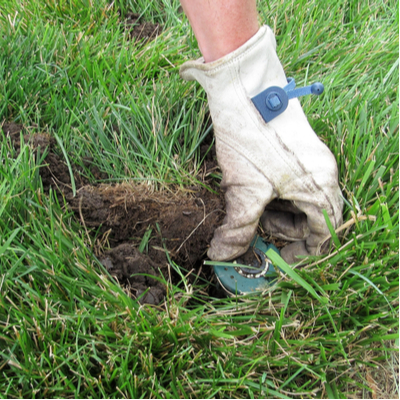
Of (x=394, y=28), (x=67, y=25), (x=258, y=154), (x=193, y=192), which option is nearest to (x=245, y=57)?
(x=258, y=154)

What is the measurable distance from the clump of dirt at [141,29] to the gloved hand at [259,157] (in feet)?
3.38

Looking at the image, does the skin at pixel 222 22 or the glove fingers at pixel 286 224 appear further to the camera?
the glove fingers at pixel 286 224

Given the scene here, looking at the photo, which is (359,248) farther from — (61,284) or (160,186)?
(61,284)

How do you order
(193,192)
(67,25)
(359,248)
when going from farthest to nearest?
(67,25) → (193,192) → (359,248)

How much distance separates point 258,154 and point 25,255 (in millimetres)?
923

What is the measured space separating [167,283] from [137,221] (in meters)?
0.38

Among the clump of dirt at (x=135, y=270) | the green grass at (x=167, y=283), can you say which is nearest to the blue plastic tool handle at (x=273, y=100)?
the green grass at (x=167, y=283)

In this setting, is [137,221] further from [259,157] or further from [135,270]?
[259,157]

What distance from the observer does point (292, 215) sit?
1.71 m

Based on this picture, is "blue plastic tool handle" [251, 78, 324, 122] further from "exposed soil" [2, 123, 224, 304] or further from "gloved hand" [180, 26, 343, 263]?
"exposed soil" [2, 123, 224, 304]

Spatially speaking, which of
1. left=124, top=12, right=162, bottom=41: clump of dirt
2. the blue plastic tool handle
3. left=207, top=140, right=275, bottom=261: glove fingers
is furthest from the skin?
left=124, top=12, right=162, bottom=41: clump of dirt

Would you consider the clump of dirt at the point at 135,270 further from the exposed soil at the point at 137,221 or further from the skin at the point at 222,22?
the skin at the point at 222,22

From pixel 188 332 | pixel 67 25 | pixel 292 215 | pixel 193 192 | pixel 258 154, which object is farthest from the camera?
pixel 67 25

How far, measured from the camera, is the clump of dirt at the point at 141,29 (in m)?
2.50
